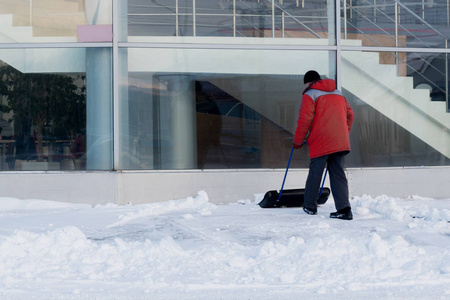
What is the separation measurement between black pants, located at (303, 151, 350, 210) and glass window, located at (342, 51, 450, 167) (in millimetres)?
2042

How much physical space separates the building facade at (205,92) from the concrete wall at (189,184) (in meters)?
0.02

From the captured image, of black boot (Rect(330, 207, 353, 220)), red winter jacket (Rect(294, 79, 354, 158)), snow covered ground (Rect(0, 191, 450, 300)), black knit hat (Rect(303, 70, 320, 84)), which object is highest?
black knit hat (Rect(303, 70, 320, 84))

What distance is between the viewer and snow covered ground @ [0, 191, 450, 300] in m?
4.55

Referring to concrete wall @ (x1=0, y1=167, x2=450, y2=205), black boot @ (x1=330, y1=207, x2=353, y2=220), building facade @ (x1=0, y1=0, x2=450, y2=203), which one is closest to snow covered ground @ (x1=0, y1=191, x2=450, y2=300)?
black boot @ (x1=330, y1=207, x2=353, y2=220)

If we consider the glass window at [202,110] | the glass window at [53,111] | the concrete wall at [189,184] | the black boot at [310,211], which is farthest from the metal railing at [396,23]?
the glass window at [53,111]

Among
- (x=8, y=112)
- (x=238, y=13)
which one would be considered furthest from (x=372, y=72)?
(x=8, y=112)

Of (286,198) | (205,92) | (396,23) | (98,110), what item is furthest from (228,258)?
(396,23)

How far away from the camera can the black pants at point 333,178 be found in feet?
24.9

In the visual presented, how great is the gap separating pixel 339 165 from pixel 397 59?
2965mm

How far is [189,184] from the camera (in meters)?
9.20

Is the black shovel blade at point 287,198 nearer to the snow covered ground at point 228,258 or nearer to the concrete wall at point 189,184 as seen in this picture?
the concrete wall at point 189,184

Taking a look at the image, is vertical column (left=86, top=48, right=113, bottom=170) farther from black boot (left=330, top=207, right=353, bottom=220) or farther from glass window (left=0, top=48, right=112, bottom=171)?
black boot (left=330, top=207, right=353, bottom=220)

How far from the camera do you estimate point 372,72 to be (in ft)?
32.2

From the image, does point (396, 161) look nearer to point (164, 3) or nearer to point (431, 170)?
point (431, 170)
